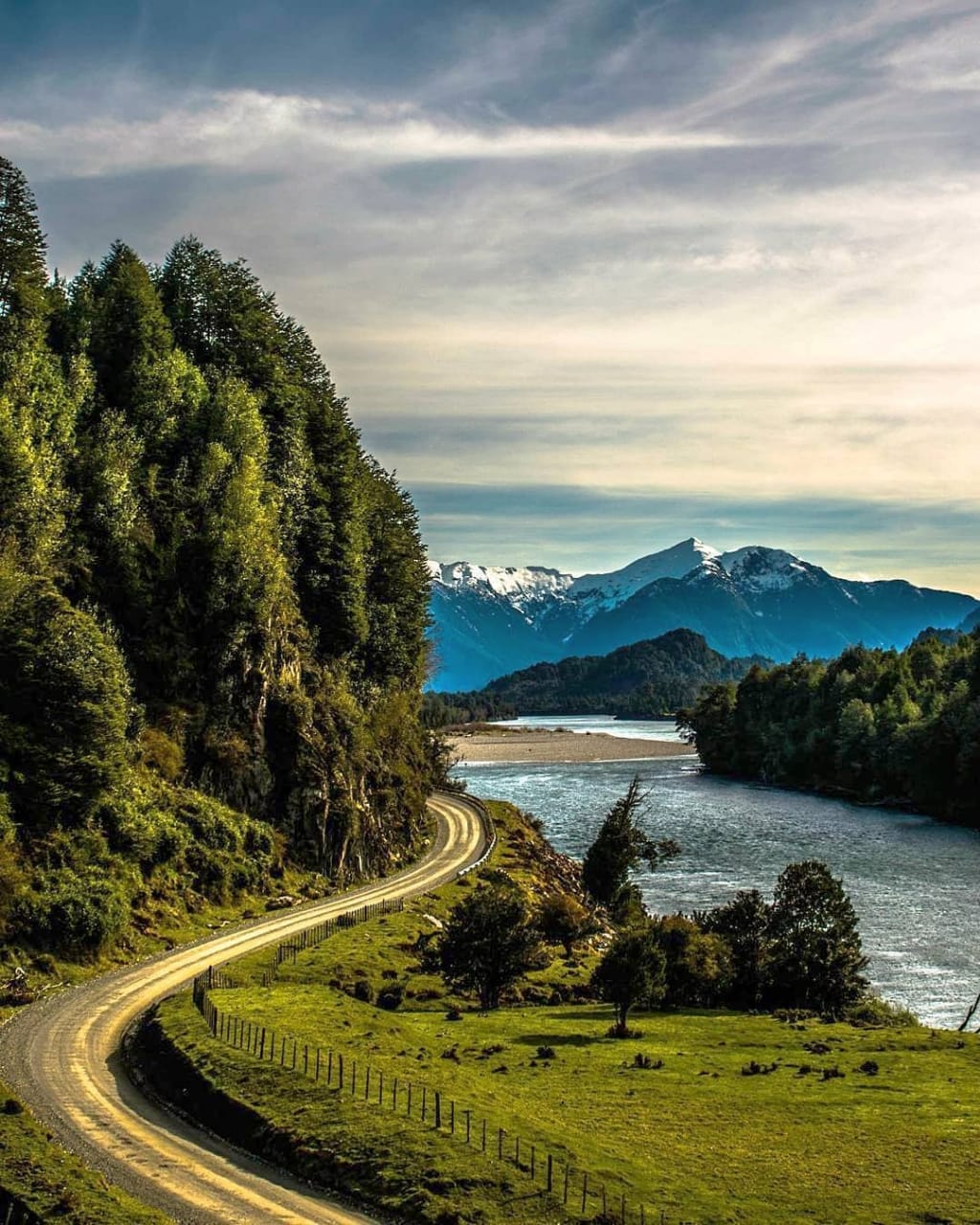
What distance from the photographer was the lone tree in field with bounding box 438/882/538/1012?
69.8 metres

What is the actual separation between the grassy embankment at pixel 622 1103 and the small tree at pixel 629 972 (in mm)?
1856

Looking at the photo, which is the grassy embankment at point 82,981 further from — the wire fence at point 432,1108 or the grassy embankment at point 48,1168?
the wire fence at point 432,1108

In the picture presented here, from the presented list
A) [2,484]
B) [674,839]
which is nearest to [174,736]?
[2,484]

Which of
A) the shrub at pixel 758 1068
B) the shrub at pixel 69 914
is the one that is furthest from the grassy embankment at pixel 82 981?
the shrub at pixel 758 1068

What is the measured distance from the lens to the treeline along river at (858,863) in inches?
3174

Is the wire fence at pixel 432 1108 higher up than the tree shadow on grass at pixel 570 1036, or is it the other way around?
the wire fence at pixel 432 1108

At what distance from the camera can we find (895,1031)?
208ft

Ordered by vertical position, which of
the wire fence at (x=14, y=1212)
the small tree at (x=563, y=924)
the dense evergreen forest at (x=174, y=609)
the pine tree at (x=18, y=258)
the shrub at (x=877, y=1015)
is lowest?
the small tree at (x=563, y=924)

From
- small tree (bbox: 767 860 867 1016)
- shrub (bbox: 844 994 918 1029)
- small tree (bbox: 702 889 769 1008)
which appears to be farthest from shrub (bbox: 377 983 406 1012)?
shrub (bbox: 844 994 918 1029)

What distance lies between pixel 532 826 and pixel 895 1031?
79564 mm

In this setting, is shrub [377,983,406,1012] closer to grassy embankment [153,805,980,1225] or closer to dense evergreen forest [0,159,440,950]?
grassy embankment [153,805,980,1225]

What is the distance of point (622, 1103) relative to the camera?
4888cm

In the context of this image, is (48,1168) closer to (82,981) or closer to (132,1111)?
(132,1111)

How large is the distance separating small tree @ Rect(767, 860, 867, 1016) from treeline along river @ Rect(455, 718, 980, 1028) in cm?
522
